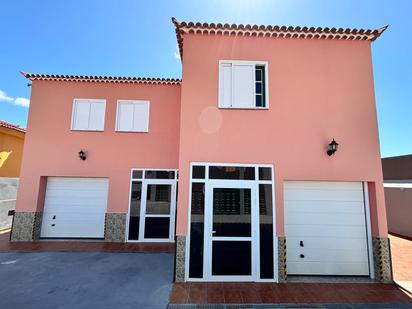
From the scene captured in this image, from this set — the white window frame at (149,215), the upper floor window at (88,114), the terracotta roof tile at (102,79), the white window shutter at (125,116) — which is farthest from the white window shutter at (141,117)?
the white window frame at (149,215)

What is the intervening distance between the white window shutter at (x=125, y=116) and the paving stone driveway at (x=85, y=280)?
6.06 metres

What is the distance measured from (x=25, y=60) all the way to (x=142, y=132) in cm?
712

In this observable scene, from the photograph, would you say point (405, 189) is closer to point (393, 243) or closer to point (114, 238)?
point (393, 243)

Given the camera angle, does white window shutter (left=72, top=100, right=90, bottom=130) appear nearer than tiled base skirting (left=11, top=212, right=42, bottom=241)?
No

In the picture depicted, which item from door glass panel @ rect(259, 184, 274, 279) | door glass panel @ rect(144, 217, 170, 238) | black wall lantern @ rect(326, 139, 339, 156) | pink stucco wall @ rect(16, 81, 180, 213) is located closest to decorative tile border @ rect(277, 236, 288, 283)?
door glass panel @ rect(259, 184, 274, 279)

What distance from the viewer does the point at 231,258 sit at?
252 inches

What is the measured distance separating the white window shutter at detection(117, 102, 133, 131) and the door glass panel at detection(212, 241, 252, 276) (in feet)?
25.1

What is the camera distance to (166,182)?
10766 mm

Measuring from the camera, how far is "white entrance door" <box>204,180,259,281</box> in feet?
20.9

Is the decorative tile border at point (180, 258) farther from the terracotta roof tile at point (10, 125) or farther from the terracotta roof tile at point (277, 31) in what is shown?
the terracotta roof tile at point (10, 125)

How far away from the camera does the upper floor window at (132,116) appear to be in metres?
11.0

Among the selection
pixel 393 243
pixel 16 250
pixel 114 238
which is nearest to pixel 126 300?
pixel 114 238

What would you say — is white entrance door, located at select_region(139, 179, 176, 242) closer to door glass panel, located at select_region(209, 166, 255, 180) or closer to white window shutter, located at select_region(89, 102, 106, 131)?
white window shutter, located at select_region(89, 102, 106, 131)

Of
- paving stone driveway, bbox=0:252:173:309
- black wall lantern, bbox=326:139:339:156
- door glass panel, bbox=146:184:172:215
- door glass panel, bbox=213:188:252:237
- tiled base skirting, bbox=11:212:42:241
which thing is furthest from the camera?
door glass panel, bbox=146:184:172:215
